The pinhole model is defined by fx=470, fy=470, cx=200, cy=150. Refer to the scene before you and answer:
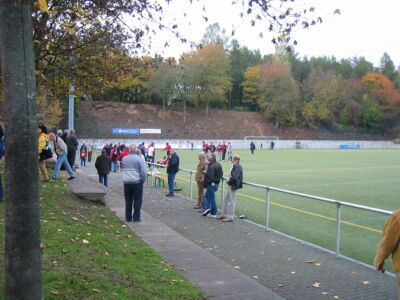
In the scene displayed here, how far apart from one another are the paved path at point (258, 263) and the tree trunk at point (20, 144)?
2.82 meters

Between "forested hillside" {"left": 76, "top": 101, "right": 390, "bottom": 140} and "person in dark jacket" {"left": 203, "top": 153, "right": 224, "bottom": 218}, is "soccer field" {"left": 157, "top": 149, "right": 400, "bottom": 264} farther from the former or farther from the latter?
"forested hillside" {"left": 76, "top": 101, "right": 390, "bottom": 140}

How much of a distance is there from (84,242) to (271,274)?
300cm

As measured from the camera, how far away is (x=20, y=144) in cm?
348

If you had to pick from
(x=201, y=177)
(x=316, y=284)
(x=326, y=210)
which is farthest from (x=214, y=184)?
(x=316, y=284)

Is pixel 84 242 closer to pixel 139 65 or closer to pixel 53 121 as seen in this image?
pixel 139 65

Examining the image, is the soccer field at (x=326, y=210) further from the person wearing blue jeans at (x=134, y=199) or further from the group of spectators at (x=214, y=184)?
the person wearing blue jeans at (x=134, y=199)

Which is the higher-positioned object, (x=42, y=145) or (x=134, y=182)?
(x=42, y=145)

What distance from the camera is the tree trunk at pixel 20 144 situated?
11.2 ft

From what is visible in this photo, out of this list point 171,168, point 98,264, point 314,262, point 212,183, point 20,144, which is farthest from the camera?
point 171,168

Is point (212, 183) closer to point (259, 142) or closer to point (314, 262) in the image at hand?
point (314, 262)

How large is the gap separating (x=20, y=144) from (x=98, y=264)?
3.31m

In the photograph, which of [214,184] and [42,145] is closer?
[214,184]

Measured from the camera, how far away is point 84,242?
7520mm

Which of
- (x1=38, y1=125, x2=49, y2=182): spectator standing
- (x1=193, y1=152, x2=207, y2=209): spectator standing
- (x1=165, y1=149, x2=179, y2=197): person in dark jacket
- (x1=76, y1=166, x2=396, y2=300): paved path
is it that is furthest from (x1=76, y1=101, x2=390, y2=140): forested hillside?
(x1=76, y1=166, x2=396, y2=300): paved path
